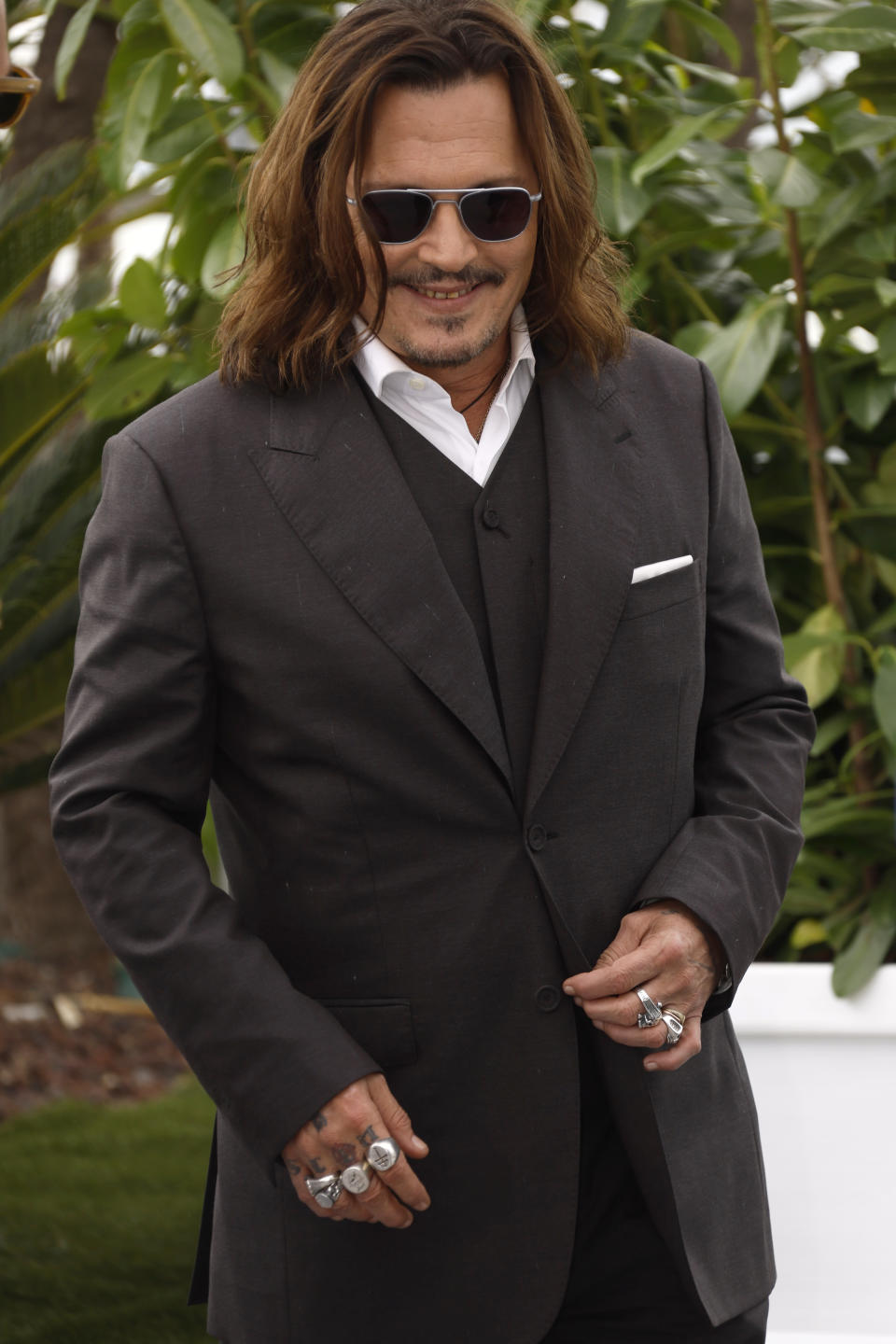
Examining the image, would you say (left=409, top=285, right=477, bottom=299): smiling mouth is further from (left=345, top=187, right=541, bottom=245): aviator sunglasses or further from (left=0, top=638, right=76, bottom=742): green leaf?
(left=0, top=638, right=76, bottom=742): green leaf

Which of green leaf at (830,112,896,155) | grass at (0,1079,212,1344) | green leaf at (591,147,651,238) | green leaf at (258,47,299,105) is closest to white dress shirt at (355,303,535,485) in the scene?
green leaf at (591,147,651,238)

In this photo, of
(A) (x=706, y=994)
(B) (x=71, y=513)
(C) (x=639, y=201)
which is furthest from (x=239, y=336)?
(B) (x=71, y=513)

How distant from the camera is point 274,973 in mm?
1496

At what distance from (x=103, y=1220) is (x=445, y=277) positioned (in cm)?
339

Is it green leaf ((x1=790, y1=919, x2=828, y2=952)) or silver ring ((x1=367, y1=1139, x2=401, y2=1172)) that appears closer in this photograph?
silver ring ((x1=367, y1=1139, x2=401, y2=1172))

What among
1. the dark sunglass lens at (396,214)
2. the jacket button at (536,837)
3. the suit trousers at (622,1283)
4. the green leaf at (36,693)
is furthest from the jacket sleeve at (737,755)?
the green leaf at (36,693)

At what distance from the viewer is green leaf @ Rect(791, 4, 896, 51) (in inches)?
103

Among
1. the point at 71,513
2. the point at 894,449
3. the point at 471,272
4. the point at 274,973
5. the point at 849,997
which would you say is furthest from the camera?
the point at 71,513

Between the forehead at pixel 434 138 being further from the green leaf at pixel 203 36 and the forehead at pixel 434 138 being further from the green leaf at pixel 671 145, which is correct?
the green leaf at pixel 203 36

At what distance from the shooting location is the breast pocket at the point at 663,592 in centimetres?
165

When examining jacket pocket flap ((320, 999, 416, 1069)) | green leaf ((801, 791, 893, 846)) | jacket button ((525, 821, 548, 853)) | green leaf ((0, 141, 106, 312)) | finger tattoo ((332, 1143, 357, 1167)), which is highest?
jacket button ((525, 821, 548, 853))

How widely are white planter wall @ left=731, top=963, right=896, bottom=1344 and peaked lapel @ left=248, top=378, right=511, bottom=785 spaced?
1.32 m

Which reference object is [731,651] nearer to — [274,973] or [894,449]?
[274,973]

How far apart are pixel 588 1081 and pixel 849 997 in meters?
1.15
